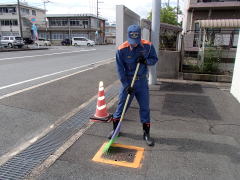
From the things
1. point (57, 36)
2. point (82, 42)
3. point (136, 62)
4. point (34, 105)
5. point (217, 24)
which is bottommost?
point (34, 105)

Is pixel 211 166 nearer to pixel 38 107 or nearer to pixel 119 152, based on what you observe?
pixel 119 152

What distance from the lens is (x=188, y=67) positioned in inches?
339

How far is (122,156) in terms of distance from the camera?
296cm

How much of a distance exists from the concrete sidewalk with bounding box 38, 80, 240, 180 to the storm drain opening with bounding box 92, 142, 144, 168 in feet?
0.23

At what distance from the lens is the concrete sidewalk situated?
259 cm

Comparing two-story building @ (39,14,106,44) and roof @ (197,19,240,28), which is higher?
two-story building @ (39,14,106,44)

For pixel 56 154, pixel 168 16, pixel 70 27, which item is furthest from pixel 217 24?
pixel 70 27

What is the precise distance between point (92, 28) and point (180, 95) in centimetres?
5034

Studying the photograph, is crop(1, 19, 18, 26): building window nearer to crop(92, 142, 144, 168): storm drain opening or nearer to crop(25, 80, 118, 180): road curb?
crop(25, 80, 118, 180): road curb

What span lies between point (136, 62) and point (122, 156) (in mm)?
1398

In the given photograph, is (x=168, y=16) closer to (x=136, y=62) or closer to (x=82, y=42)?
(x=82, y=42)

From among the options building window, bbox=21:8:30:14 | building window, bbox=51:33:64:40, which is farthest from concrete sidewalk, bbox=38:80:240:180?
building window, bbox=21:8:30:14

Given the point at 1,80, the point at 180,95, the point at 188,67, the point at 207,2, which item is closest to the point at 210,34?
the point at 188,67

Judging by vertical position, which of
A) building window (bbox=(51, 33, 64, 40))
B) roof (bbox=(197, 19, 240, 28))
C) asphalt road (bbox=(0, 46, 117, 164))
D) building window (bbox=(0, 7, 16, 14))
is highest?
building window (bbox=(0, 7, 16, 14))
